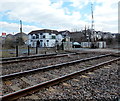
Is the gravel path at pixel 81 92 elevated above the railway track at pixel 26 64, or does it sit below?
below

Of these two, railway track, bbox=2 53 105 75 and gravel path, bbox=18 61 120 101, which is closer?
gravel path, bbox=18 61 120 101

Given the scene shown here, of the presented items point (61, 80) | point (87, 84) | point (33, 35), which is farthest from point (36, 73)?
point (33, 35)

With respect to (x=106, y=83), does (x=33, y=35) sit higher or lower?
higher

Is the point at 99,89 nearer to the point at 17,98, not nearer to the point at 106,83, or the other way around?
the point at 106,83

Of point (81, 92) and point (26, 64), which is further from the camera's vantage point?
point (26, 64)

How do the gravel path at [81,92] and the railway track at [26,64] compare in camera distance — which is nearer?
the gravel path at [81,92]

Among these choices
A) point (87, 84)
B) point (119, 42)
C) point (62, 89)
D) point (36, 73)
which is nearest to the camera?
point (62, 89)

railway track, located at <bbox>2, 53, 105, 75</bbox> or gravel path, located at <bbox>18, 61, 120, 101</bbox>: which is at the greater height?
railway track, located at <bbox>2, 53, 105, 75</bbox>

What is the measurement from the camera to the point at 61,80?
413 cm

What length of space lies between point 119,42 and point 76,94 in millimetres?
45731

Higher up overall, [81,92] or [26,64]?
[26,64]

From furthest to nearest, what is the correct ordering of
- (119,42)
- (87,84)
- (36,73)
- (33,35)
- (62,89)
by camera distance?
1. (33,35)
2. (119,42)
3. (36,73)
4. (87,84)
5. (62,89)

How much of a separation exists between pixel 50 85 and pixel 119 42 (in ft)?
150

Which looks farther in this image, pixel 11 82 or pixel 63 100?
pixel 11 82
